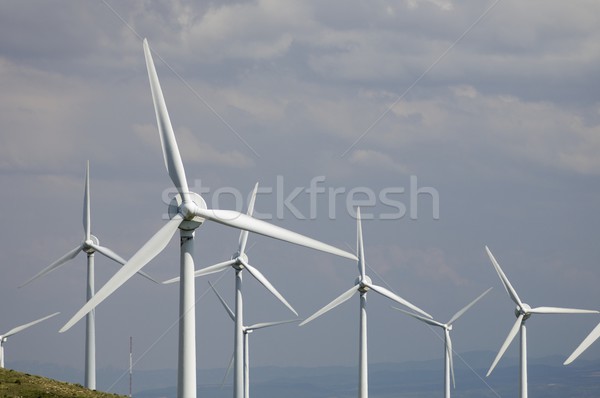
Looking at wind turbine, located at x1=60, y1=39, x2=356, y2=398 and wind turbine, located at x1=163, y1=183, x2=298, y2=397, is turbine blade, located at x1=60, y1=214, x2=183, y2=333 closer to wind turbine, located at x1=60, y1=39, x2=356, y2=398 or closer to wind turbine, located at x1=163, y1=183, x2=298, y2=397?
wind turbine, located at x1=60, y1=39, x2=356, y2=398

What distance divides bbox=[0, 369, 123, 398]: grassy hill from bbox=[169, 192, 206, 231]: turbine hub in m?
22.7

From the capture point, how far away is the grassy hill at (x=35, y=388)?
2918 inches

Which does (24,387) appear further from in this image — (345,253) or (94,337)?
(345,253)

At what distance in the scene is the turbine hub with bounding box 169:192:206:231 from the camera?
56.1 meters

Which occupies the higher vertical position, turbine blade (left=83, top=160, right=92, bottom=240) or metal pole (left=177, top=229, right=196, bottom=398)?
turbine blade (left=83, top=160, right=92, bottom=240)

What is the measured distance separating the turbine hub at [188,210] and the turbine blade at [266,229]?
2.51 feet

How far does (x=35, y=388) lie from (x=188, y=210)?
85.9 ft

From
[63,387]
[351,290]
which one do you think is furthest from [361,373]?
[63,387]

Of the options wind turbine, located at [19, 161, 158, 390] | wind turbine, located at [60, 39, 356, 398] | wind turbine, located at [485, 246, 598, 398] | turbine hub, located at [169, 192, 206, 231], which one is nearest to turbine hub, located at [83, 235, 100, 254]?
wind turbine, located at [19, 161, 158, 390]

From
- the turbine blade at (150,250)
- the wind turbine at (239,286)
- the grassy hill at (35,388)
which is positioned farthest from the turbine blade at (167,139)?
the wind turbine at (239,286)

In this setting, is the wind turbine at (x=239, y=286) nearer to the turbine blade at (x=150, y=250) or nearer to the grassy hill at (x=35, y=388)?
the grassy hill at (x=35, y=388)

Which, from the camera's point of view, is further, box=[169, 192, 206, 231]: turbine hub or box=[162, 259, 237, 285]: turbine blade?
box=[162, 259, 237, 285]: turbine blade

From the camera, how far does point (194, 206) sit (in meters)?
56.3

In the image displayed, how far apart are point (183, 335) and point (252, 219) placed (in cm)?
793
